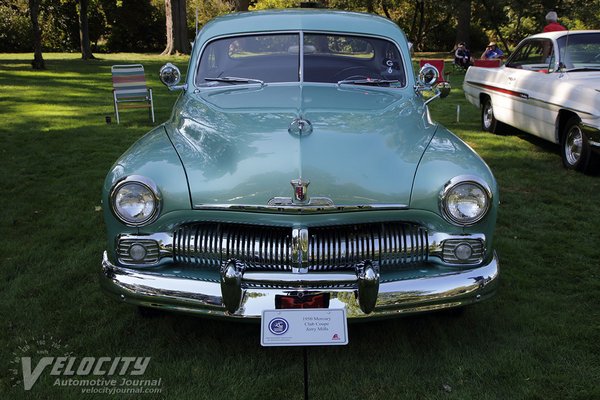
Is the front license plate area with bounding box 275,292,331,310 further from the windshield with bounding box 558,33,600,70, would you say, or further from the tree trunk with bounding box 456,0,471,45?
the tree trunk with bounding box 456,0,471,45

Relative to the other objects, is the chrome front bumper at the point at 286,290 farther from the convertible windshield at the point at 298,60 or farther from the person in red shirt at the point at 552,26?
the person in red shirt at the point at 552,26

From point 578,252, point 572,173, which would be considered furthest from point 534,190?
point 578,252

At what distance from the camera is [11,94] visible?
11984mm

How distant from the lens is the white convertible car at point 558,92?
6.04 m

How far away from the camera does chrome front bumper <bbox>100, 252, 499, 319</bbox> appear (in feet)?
8.41

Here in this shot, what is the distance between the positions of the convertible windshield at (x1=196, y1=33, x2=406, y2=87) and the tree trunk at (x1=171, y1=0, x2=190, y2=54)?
23934 millimetres

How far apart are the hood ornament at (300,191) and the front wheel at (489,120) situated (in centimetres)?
655

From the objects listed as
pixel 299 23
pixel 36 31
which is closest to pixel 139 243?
pixel 299 23

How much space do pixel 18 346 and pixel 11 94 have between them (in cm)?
1045

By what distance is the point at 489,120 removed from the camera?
8.80 metres

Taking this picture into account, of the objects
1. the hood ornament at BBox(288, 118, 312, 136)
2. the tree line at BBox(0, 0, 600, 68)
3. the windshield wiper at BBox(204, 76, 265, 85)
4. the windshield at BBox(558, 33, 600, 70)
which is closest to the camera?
the hood ornament at BBox(288, 118, 312, 136)

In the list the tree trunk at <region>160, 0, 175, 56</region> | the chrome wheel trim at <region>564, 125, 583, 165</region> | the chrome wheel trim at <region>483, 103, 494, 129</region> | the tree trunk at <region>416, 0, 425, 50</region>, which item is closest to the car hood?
the chrome wheel trim at <region>564, 125, 583, 165</region>

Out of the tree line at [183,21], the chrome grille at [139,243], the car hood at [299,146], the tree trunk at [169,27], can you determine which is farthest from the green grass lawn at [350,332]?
the tree trunk at [169,27]

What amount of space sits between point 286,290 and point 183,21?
26.3m
